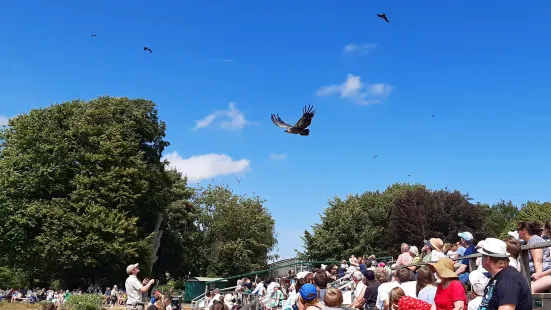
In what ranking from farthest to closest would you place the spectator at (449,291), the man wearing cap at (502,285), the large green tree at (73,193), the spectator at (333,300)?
the large green tree at (73,193), the spectator at (333,300), the spectator at (449,291), the man wearing cap at (502,285)

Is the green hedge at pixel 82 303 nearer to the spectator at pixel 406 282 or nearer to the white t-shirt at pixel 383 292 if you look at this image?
the white t-shirt at pixel 383 292

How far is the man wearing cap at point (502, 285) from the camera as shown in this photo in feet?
12.6

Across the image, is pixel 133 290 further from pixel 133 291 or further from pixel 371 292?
pixel 371 292

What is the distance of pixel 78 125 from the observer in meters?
37.1

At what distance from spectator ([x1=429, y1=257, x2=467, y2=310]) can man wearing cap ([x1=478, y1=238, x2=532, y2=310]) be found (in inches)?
41.0

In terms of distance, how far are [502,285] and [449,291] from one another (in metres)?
1.45

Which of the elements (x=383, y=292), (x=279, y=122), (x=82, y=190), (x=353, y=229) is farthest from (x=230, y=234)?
(x=383, y=292)

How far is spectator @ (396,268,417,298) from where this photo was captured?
727cm

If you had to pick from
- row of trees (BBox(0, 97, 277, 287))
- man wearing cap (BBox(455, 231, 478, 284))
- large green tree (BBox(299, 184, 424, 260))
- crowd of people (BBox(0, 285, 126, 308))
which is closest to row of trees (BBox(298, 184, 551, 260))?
large green tree (BBox(299, 184, 424, 260))

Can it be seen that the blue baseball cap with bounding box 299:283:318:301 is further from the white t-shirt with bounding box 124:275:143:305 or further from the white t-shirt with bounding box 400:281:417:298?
the white t-shirt with bounding box 124:275:143:305

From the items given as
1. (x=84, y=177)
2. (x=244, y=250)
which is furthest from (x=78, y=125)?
(x=244, y=250)

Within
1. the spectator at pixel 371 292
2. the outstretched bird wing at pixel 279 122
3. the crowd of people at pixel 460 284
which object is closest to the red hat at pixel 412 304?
the crowd of people at pixel 460 284

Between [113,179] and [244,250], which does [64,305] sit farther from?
[244,250]

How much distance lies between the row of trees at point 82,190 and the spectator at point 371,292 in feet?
93.5
